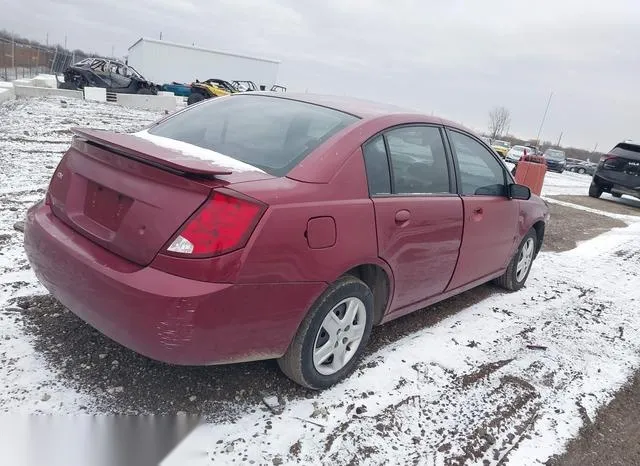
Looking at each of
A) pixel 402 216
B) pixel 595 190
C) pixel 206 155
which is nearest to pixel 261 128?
pixel 206 155

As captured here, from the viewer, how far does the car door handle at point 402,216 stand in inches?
111

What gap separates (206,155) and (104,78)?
22052mm

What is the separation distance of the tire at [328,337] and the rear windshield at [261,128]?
0.69 meters

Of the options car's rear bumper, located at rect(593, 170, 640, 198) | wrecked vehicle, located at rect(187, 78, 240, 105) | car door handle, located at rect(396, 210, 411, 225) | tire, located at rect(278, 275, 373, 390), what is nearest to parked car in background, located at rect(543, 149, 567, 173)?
car's rear bumper, located at rect(593, 170, 640, 198)

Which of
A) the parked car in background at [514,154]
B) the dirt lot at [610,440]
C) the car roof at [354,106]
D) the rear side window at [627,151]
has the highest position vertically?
the rear side window at [627,151]

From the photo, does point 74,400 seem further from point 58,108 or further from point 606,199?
point 606,199

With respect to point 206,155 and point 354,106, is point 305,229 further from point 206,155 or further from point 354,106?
point 354,106

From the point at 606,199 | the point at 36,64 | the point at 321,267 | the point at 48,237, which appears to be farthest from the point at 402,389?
the point at 36,64

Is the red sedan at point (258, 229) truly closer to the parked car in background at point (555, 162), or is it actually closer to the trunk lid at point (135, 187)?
the trunk lid at point (135, 187)

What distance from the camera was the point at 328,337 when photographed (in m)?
2.67

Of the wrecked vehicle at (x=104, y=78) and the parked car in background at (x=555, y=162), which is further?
the parked car in background at (x=555, y=162)

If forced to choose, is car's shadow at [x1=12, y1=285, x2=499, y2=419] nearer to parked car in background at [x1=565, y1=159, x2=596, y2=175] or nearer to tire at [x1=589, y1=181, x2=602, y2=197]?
tire at [x1=589, y1=181, x2=602, y2=197]

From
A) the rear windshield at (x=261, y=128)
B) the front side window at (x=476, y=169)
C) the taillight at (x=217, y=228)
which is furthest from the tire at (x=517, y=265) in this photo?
the taillight at (x=217, y=228)

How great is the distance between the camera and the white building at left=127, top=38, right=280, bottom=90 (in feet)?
140
